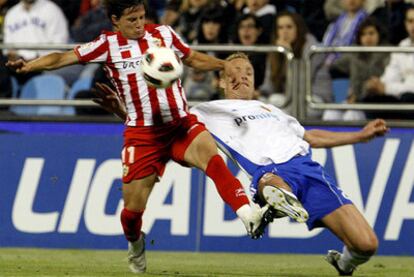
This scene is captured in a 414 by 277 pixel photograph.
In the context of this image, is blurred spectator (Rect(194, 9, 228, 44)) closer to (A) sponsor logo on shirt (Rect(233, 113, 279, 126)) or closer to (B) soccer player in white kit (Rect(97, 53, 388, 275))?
(B) soccer player in white kit (Rect(97, 53, 388, 275))

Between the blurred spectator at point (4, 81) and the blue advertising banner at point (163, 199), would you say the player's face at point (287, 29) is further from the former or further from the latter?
the blurred spectator at point (4, 81)

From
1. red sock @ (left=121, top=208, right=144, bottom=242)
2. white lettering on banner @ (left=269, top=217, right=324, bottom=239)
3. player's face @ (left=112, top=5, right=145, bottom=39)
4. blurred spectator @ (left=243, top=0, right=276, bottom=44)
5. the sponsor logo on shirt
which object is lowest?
white lettering on banner @ (left=269, top=217, right=324, bottom=239)

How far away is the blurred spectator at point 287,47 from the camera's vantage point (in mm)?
14438

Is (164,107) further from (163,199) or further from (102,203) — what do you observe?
(102,203)

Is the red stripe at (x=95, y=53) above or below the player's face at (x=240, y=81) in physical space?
above

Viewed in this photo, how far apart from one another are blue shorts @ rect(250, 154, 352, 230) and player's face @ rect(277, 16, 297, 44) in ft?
15.7

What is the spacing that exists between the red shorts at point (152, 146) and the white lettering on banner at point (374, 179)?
12.4ft

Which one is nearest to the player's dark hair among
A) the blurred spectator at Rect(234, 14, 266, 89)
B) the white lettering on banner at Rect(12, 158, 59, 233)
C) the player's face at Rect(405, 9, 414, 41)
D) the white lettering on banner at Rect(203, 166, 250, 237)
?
the white lettering on banner at Rect(203, 166, 250, 237)

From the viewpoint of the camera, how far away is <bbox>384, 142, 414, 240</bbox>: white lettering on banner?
14.1 m

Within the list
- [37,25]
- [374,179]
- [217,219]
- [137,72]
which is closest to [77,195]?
[217,219]

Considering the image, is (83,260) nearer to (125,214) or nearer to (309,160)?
(125,214)

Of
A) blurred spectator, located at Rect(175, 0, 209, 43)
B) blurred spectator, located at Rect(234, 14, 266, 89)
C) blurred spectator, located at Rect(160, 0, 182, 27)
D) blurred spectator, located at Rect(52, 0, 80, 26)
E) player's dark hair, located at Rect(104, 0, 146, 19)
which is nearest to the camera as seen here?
player's dark hair, located at Rect(104, 0, 146, 19)

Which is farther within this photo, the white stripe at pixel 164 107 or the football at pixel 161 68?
the white stripe at pixel 164 107

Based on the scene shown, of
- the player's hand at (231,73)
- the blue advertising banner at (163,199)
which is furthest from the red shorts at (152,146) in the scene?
the blue advertising banner at (163,199)
